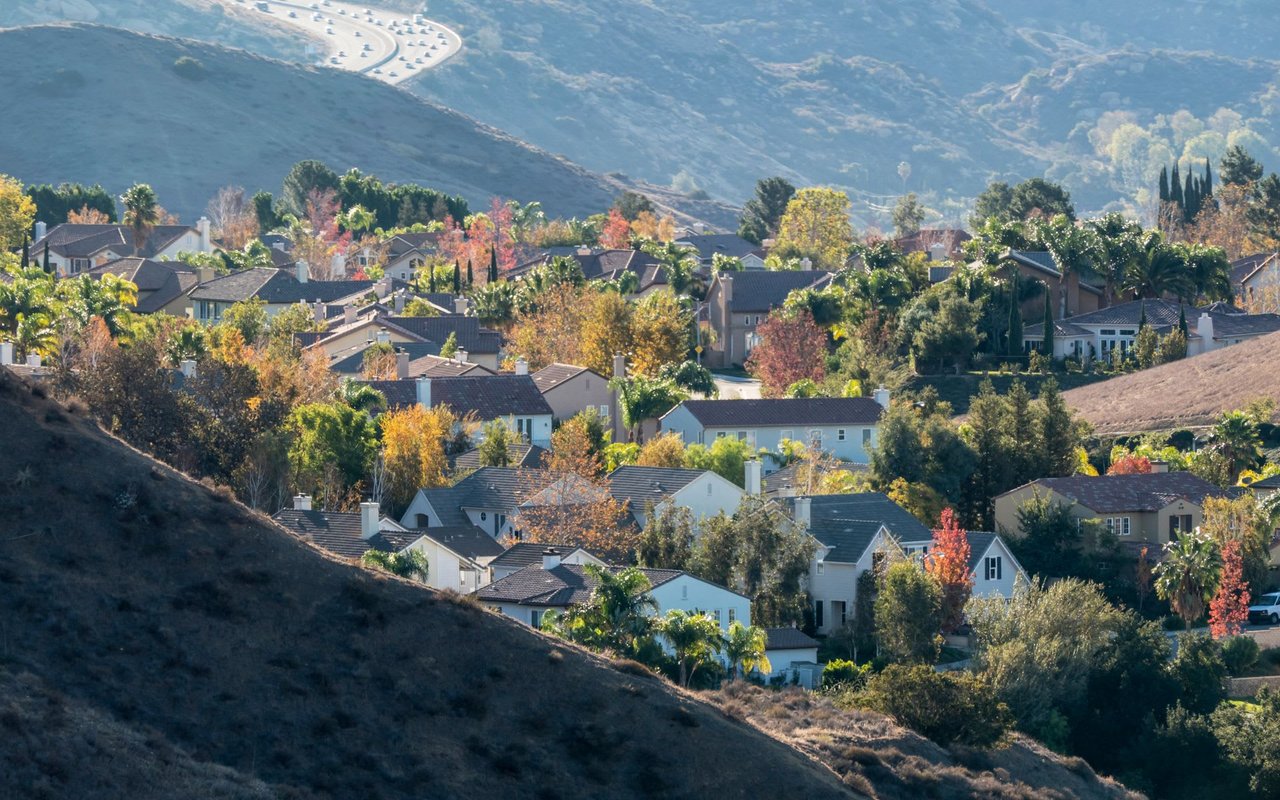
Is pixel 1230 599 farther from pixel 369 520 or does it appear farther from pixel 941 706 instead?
pixel 369 520

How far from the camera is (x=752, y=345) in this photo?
445 ft

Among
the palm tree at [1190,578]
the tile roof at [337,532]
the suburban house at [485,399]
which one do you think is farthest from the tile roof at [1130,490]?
the tile roof at [337,532]

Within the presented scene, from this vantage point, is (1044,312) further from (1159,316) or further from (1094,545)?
(1094,545)

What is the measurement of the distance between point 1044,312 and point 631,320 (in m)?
23.0

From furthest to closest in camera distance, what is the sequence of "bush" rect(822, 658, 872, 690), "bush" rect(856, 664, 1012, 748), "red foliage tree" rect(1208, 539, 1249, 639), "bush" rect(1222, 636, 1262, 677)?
"red foliage tree" rect(1208, 539, 1249, 639), "bush" rect(1222, 636, 1262, 677), "bush" rect(822, 658, 872, 690), "bush" rect(856, 664, 1012, 748)

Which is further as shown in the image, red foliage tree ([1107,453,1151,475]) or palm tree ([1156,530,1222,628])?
red foliage tree ([1107,453,1151,475])

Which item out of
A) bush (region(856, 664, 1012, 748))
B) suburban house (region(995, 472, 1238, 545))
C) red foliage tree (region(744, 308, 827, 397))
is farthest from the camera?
red foliage tree (region(744, 308, 827, 397))

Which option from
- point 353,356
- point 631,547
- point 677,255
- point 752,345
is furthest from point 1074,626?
point 677,255

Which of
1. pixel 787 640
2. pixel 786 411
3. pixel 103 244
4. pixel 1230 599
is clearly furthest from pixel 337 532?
pixel 103 244

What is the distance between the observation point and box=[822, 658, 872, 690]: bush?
226ft

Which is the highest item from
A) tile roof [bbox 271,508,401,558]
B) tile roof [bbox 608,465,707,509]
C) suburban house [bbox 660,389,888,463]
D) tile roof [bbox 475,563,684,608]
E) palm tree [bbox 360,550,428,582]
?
suburban house [bbox 660,389,888,463]

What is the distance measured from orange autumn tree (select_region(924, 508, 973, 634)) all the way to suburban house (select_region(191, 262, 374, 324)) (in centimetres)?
6406

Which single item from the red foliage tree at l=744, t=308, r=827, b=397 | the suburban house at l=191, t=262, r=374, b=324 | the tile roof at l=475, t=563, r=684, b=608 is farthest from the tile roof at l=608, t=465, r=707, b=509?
the suburban house at l=191, t=262, r=374, b=324

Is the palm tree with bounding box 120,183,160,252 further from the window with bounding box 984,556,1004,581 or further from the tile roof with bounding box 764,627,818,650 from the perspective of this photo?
the tile roof with bounding box 764,627,818,650
